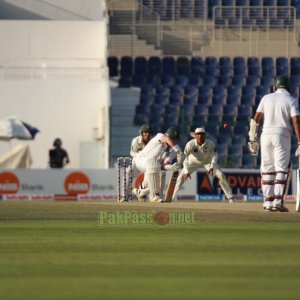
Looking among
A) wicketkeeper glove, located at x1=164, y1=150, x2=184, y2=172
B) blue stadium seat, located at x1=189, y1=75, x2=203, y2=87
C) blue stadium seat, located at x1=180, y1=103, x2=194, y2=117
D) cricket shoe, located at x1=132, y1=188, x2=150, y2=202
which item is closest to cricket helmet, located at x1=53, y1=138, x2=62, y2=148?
blue stadium seat, located at x1=180, y1=103, x2=194, y2=117

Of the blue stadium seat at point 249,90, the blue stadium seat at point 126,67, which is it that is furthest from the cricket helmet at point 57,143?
the blue stadium seat at point 249,90

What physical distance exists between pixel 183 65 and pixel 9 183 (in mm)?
8504

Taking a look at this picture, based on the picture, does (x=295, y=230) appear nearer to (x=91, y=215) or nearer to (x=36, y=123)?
(x=91, y=215)

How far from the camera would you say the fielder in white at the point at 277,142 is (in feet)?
62.6

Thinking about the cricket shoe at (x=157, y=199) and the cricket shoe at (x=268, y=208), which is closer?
the cricket shoe at (x=268, y=208)

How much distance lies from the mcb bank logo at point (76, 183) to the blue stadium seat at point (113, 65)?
6.60 metres

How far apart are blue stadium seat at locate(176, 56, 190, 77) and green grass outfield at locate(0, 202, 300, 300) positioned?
22274mm

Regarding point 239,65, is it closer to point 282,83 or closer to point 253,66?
point 253,66

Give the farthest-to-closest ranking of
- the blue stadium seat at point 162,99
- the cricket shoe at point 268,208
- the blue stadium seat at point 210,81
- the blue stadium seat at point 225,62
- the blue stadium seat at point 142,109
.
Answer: the blue stadium seat at point 225,62, the blue stadium seat at point 210,81, the blue stadium seat at point 162,99, the blue stadium seat at point 142,109, the cricket shoe at point 268,208

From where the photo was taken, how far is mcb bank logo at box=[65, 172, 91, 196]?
34359 mm

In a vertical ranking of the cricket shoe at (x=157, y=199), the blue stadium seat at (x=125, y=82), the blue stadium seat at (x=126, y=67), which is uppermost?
the blue stadium seat at (x=126, y=67)

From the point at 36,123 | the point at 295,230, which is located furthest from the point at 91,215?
the point at 36,123

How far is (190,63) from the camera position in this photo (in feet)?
134

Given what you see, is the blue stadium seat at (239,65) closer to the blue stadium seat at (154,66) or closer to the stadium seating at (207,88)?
the stadium seating at (207,88)
